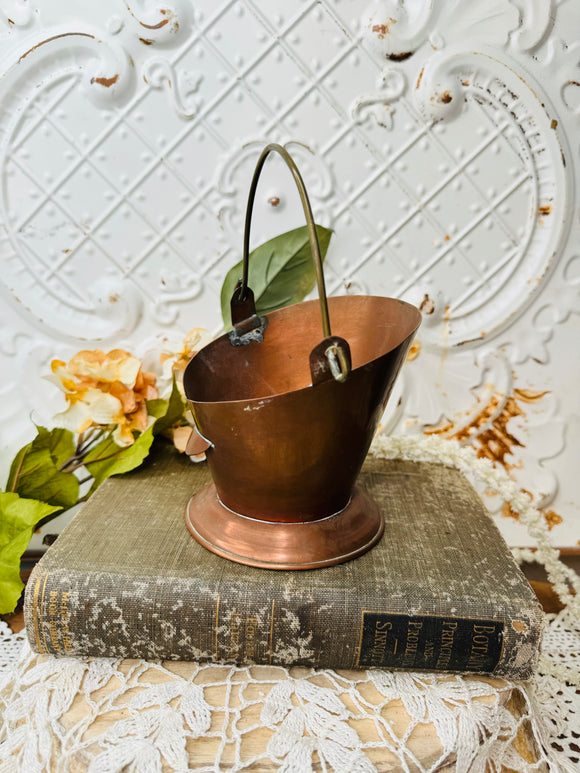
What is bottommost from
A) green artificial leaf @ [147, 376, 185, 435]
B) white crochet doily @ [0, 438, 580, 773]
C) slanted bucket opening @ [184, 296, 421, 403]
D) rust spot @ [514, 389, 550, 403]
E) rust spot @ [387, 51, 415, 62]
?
white crochet doily @ [0, 438, 580, 773]

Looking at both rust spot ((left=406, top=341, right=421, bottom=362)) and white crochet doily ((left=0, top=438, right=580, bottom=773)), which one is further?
rust spot ((left=406, top=341, right=421, bottom=362))

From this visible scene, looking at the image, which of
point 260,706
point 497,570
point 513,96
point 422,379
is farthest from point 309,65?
point 260,706

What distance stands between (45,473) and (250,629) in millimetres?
469

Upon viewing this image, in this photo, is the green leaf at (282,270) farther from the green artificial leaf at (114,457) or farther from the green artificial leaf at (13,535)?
the green artificial leaf at (13,535)

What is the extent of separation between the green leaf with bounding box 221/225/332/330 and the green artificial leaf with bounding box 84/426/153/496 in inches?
10.4

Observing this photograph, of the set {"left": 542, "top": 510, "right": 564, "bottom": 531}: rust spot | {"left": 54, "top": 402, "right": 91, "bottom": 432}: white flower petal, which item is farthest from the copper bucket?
{"left": 542, "top": 510, "right": 564, "bottom": 531}: rust spot

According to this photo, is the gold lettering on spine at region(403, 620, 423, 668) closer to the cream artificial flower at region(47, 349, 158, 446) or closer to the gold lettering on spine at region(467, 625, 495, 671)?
the gold lettering on spine at region(467, 625, 495, 671)

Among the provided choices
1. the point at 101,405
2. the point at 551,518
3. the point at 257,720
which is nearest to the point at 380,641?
the point at 257,720

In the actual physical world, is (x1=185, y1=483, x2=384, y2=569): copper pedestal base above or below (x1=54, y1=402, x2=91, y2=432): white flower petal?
below

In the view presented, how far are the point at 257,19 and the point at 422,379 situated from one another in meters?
0.61

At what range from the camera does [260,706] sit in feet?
1.83

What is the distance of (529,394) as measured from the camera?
1018mm

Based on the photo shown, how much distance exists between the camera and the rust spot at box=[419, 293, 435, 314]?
969mm

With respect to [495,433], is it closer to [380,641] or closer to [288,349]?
[288,349]
